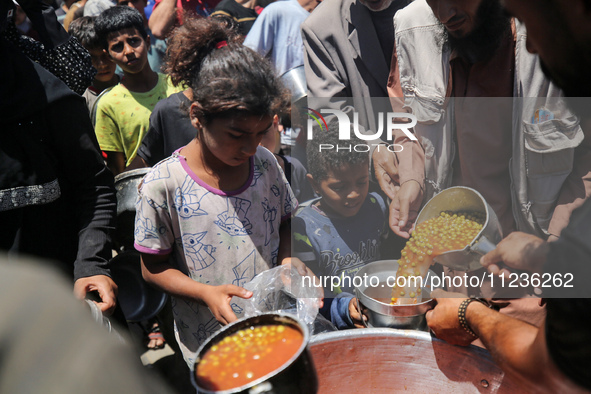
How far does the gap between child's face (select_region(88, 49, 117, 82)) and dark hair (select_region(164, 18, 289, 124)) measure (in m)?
1.79

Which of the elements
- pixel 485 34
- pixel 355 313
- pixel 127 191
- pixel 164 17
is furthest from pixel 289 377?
pixel 164 17

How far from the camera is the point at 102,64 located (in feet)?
12.1

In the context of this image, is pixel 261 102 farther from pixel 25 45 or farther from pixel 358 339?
pixel 25 45

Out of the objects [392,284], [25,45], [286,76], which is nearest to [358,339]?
[392,284]

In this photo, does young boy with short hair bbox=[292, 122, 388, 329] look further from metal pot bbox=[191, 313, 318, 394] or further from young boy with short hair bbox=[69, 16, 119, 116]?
young boy with short hair bbox=[69, 16, 119, 116]

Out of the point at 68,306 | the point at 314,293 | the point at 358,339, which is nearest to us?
the point at 68,306

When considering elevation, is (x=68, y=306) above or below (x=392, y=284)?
above

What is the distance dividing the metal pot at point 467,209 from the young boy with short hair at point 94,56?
8.40 feet

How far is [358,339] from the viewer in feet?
4.91

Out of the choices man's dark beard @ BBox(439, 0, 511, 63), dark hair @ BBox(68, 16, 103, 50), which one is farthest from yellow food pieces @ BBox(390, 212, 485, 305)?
dark hair @ BBox(68, 16, 103, 50)

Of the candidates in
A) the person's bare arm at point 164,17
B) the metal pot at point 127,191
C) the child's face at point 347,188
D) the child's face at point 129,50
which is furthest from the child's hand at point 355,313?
the person's bare arm at point 164,17

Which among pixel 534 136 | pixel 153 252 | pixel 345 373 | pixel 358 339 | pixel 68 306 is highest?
pixel 68 306

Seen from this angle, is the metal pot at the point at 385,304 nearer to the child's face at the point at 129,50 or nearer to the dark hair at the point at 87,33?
the child's face at the point at 129,50

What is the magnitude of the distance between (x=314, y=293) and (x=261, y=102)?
0.67 meters
